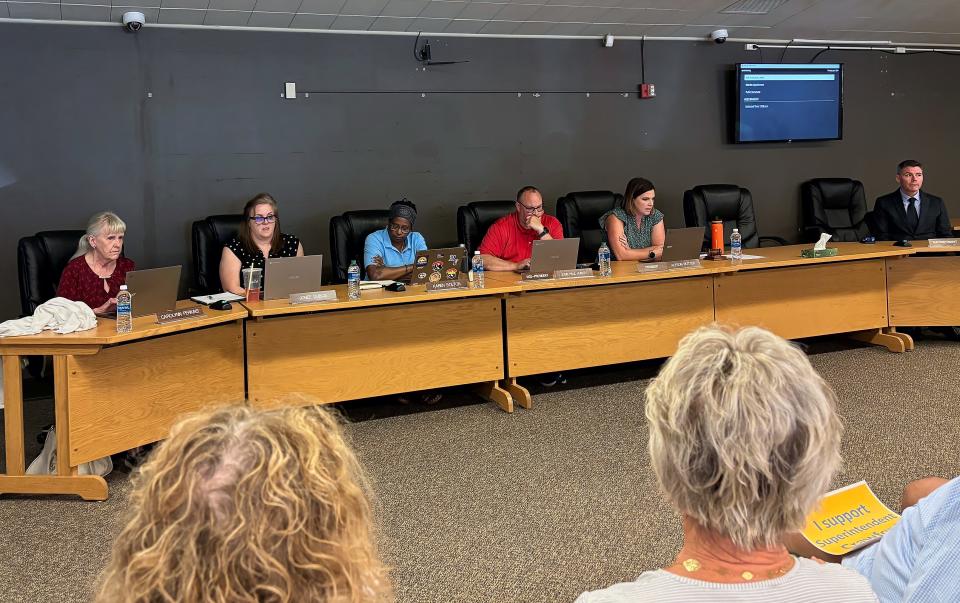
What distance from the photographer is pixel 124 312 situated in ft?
10.4

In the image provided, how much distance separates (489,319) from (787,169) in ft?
12.4

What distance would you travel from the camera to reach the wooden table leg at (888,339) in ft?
16.2

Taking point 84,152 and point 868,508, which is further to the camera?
point 84,152

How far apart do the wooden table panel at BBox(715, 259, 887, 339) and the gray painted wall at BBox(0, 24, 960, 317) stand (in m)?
1.73

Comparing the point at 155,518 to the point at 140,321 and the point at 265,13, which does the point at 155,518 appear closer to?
the point at 140,321

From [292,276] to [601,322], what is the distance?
1673 mm

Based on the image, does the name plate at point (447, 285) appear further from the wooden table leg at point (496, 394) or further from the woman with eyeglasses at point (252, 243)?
the woman with eyeglasses at point (252, 243)

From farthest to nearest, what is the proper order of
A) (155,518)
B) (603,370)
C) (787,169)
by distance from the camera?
(787,169) → (603,370) → (155,518)

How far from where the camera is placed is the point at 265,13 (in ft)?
15.8

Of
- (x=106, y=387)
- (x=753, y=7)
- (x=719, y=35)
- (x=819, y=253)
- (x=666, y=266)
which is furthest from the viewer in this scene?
(x=719, y=35)

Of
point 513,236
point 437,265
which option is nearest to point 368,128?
point 513,236

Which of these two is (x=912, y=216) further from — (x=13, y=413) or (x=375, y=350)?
(x=13, y=413)

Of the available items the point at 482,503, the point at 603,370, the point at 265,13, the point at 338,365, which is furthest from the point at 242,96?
the point at 482,503

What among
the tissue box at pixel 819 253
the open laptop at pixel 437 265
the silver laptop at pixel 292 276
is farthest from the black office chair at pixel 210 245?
the tissue box at pixel 819 253
